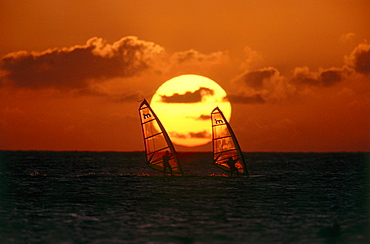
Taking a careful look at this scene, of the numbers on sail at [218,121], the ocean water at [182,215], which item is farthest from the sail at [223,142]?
the ocean water at [182,215]

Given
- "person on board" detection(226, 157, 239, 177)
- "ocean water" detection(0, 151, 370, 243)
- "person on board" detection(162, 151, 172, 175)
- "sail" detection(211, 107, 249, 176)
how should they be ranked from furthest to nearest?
"person on board" detection(226, 157, 239, 177) → "sail" detection(211, 107, 249, 176) → "person on board" detection(162, 151, 172, 175) → "ocean water" detection(0, 151, 370, 243)

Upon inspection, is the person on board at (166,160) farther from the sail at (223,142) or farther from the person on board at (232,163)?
the person on board at (232,163)

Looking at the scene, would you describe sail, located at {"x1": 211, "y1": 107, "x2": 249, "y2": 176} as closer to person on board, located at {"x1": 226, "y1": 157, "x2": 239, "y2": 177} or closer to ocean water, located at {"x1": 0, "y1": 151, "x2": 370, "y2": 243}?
person on board, located at {"x1": 226, "y1": 157, "x2": 239, "y2": 177}

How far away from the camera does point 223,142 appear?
4681cm

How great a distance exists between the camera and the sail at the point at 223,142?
46062 millimetres

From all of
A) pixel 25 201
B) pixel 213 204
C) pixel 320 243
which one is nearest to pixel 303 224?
pixel 320 243

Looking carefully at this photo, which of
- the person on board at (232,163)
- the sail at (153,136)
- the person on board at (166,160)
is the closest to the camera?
the sail at (153,136)

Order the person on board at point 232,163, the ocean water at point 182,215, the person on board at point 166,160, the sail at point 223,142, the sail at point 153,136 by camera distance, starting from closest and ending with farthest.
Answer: the ocean water at point 182,215 < the sail at point 153,136 < the person on board at point 166,160 < the sail at point 223,142 < the person on board at point 232,163

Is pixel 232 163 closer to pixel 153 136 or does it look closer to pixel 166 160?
pixel 166 160

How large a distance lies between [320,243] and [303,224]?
15.2ft

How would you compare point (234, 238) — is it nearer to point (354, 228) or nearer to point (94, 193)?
point (354, 228)

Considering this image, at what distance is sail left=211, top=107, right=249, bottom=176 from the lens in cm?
4606

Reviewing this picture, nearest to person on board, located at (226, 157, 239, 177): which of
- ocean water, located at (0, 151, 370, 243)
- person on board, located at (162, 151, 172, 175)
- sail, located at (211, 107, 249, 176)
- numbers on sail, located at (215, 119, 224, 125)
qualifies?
sail, located at (211, 107, 249, 176)

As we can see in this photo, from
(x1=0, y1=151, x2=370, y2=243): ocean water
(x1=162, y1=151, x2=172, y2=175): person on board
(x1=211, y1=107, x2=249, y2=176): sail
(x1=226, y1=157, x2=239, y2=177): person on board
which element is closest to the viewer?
(x1=0, y1=151, x2=370, y2=243): ocean water
